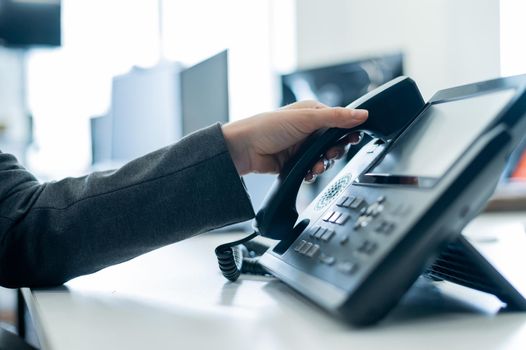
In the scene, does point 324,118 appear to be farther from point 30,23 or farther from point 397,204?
point 30,23

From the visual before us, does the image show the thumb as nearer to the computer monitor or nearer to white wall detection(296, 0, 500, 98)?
the computer monitor

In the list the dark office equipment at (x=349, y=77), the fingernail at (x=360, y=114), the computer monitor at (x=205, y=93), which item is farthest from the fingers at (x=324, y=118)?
the dark office equipment at (x=349, y=77)

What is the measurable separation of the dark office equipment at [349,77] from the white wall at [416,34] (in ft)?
2.25

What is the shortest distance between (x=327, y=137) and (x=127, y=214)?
0.23m

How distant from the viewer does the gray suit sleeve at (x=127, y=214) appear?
0.59m

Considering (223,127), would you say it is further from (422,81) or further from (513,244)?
(422,81)

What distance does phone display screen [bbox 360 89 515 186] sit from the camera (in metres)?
0.44

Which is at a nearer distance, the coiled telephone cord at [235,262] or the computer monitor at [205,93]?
the coiled telephone cord at [235,262]

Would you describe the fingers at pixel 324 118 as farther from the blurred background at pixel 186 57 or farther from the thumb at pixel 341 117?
the blurred background at pixel 186 57

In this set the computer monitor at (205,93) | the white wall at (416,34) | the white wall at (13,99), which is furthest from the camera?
the white wall at (13,99)

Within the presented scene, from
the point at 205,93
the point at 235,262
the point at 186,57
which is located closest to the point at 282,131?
the point at 235,262

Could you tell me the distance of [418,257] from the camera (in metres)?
0.40

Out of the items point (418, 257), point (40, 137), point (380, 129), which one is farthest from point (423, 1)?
point (418, 257)

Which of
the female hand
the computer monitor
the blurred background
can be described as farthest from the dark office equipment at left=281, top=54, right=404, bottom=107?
the female hand
